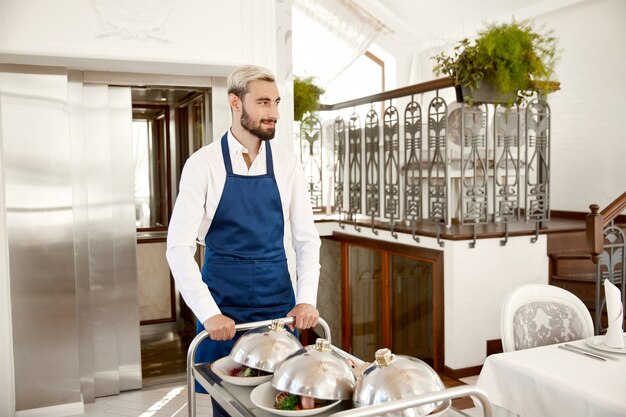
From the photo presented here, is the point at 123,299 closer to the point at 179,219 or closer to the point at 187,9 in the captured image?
the point at 187,9

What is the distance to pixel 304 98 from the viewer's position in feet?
21.1

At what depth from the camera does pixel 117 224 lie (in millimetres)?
4367

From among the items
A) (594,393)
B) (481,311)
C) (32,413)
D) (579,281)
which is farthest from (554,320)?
(32,413)

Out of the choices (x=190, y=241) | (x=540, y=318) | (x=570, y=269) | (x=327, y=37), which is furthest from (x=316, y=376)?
(x=327, y=37)

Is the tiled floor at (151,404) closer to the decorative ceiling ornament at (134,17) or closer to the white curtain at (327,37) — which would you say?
the decorative ceiling ornament at (134,17)

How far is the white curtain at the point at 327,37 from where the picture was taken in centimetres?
859

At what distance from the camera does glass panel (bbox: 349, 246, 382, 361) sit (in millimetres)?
5660

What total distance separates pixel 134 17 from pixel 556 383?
308 cm

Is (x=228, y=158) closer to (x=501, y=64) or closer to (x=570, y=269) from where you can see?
(x=501, y=64)

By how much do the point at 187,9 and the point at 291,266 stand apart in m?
1.81

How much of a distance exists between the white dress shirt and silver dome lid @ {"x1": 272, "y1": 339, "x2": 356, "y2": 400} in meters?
0.61

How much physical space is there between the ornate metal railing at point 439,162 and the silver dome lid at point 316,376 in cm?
315

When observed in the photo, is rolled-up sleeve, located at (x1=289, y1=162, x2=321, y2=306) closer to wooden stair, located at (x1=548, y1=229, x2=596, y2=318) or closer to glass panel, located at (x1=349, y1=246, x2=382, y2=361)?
wooden stair, located at (x1=548, y1=229, x2=596, y2=318)

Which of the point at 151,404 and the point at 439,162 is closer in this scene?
the point at 151,404
